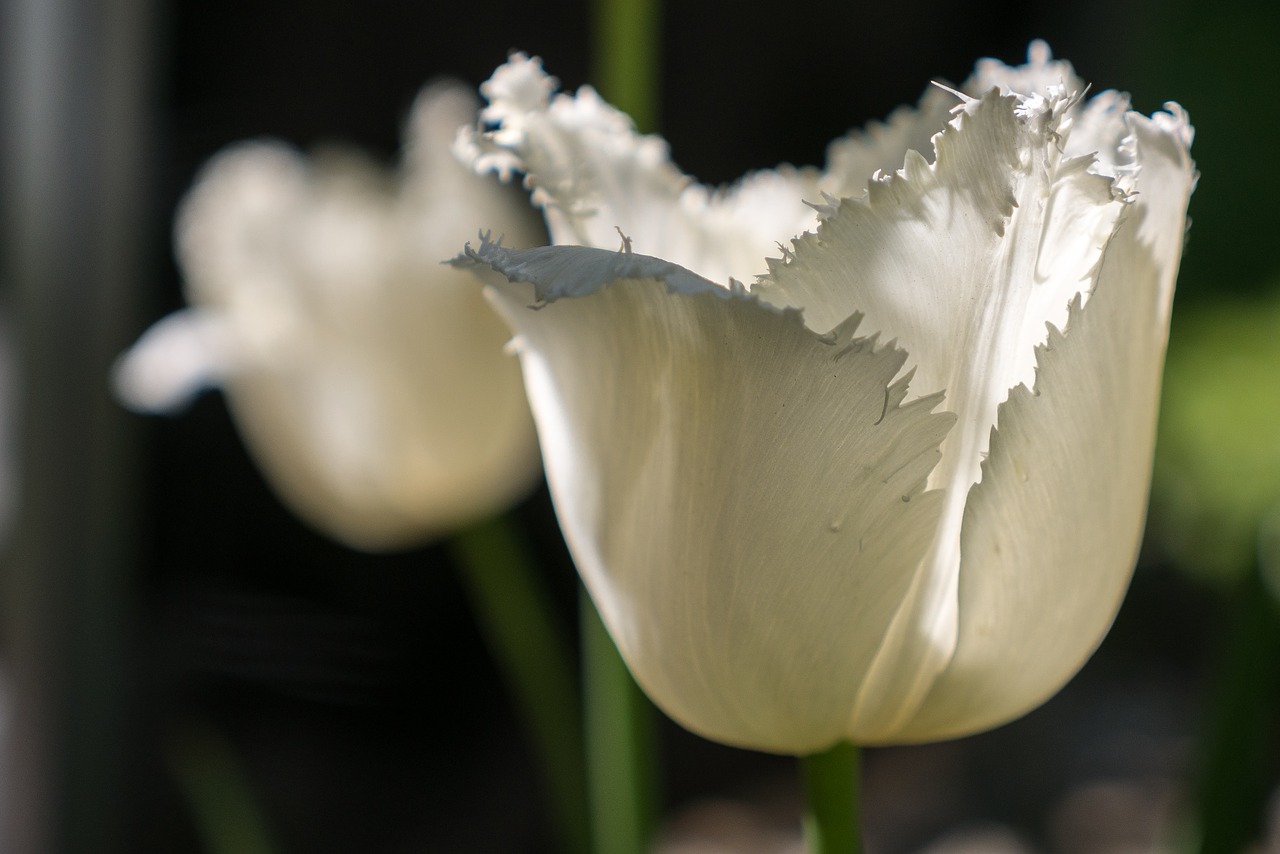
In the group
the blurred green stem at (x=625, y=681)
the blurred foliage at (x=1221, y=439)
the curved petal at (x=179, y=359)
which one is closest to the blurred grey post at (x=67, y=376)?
the curved petal at (x=179, y=359)

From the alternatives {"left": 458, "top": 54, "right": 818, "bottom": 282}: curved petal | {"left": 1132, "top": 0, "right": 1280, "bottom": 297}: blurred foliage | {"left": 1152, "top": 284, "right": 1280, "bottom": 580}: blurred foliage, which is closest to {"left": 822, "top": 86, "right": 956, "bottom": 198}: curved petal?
{"left": 458, "top": 54, "right": 818, "bottom": 282}: curved petal

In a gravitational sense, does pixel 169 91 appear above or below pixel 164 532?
above

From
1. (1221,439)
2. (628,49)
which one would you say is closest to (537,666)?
(628,49)

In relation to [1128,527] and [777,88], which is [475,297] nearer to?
[1128,527]

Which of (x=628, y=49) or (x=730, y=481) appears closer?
(x=730, y=481)

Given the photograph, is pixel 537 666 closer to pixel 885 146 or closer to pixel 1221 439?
pixel 885 146

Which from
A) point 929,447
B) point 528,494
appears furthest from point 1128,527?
point 528,494

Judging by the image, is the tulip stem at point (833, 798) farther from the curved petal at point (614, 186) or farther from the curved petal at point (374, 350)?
the curved petal at point (374, 350)
